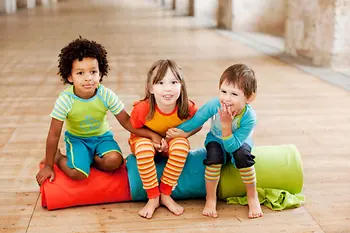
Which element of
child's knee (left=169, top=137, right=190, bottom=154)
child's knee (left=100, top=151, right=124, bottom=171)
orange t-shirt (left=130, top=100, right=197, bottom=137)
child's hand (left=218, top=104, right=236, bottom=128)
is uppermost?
child's hand (left=218, top=104, right=236, bottom=128)

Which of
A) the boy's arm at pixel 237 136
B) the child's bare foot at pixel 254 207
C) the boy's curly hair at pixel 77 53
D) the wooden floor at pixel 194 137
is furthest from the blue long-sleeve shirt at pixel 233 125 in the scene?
the boy's curly hair at pixel 77 53

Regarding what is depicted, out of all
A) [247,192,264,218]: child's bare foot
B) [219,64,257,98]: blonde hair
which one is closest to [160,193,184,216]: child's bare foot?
[247,192,264,218]: child's bare foot

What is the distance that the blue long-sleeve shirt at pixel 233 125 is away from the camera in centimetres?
284

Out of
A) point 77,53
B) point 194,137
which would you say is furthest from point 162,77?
point 194,137

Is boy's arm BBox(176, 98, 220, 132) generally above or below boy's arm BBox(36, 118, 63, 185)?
above

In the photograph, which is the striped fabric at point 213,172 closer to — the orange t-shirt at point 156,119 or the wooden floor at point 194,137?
the wooden floor at point 194,137

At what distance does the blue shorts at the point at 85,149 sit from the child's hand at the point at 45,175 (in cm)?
10

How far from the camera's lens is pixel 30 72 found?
6.79 meters

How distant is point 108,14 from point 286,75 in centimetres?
1022

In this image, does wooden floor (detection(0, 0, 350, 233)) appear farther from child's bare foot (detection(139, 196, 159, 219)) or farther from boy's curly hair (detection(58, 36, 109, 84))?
boy's curly hair (detection(58, 36, 109, 84))

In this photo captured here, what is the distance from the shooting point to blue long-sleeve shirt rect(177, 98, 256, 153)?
9.32ft

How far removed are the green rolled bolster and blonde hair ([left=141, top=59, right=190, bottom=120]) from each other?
38 centimetres

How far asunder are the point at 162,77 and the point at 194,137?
4.43 ft

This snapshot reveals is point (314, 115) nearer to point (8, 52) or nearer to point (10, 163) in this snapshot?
point (10, 163)
